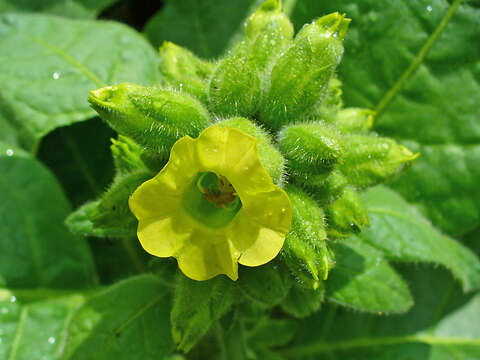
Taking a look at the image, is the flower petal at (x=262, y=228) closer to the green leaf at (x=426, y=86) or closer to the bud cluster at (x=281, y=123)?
the bud cluster at (x=281, y=123)

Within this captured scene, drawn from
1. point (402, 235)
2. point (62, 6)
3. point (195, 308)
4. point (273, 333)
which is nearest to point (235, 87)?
point (195, 308)

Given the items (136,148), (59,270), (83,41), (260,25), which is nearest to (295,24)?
(260,25)

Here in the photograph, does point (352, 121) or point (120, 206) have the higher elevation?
point (352, 121)

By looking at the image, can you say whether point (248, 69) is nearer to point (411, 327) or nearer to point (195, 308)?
point (195, 308)

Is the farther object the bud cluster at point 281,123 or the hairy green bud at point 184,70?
the hairy green bud at point 184,70

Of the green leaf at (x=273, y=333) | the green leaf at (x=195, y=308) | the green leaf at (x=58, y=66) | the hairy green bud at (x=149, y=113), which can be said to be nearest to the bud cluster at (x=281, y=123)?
the hairy green bud at (x=149, y=113)

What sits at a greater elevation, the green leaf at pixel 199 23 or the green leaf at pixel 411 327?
the green leaf at pixel 199 23

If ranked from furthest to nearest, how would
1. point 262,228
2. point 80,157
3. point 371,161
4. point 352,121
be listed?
point 80,157
point 352,121
point 371,161
point 262,228
